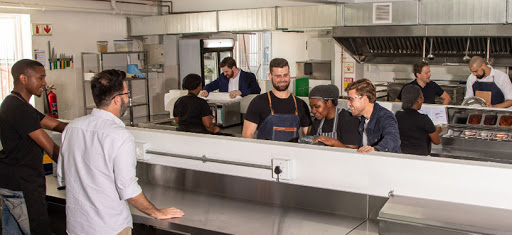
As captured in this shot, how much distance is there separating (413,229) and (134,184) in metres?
1.15

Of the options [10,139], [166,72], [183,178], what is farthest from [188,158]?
[166,72]

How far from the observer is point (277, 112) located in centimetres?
332

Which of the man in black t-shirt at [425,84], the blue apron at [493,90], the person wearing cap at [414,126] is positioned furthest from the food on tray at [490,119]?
the blue apron at [493,90]

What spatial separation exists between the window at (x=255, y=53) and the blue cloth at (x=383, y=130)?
9.00 metres

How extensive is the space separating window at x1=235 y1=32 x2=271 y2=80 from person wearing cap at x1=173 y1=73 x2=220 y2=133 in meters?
7.61

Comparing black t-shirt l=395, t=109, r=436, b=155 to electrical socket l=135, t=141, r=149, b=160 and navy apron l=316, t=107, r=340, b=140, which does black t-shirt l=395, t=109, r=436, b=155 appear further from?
electrical socket l=135, t=141, r=149, b=160

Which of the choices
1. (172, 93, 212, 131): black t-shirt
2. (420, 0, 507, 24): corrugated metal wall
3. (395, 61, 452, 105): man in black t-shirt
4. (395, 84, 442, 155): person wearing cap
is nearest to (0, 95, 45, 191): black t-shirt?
(172, 93, 212, 131): black t-shirt

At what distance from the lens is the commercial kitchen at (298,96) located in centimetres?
221

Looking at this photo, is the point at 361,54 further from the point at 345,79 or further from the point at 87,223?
the point at 87,223

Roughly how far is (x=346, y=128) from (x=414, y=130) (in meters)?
0.67

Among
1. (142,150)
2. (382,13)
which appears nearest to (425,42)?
(382,13)

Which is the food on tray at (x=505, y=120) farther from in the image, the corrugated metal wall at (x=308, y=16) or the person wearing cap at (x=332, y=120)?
the corrugated metal wall at (x=308, y=16)

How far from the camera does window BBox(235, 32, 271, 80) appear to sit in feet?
39.4

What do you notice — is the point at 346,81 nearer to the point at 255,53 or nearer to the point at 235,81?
the point at 235,81
